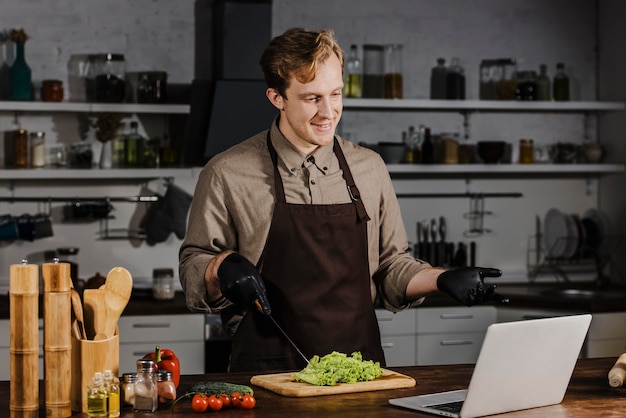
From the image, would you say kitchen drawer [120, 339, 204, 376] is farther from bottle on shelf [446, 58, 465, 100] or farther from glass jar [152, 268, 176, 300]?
bottle on shelf [446, 58, 465, 100]

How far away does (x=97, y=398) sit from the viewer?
2123 mm

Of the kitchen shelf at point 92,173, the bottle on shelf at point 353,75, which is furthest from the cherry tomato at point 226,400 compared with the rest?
the bottle on shelf at point 353,75

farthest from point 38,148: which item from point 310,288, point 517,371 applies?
point 517,371

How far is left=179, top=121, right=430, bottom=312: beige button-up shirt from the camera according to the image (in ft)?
9.53

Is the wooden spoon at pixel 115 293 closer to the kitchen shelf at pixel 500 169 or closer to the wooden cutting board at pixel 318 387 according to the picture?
the wooden cutting board at pixel 318 387

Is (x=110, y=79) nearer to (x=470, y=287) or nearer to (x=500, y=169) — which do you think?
(x=500, y=169)

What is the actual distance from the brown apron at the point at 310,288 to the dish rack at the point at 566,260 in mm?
3311

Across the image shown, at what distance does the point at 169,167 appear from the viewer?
214 inches

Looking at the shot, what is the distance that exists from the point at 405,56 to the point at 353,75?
0.47 metres

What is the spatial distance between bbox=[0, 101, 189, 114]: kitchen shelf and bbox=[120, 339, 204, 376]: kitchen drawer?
49.4 inches

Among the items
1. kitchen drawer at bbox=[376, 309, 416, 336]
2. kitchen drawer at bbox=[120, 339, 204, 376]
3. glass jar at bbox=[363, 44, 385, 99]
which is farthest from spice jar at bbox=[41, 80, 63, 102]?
kitchen drawer at bbox=[376, 309, 416, 336]

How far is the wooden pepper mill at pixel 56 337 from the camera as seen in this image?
2.17 m

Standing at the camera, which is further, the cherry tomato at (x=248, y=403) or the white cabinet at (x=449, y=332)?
the white cabinet at (x=449, y=332)

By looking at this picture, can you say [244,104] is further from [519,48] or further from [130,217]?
[519,48]
